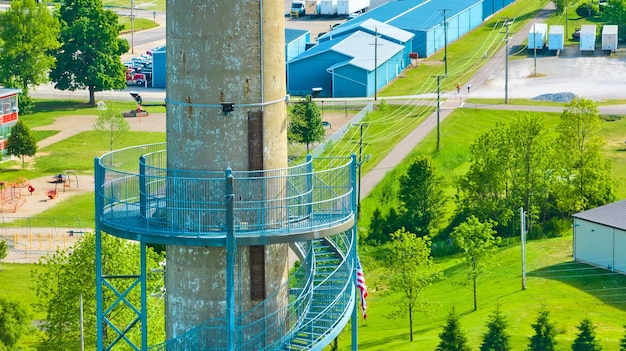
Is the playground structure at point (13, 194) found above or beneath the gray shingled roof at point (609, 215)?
beneath

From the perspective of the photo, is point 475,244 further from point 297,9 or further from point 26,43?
point 297,9

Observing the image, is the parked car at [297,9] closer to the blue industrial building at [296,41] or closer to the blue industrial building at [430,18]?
the blue industrial building at [430,18]

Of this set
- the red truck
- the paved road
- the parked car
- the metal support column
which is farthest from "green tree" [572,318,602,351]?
the parked car

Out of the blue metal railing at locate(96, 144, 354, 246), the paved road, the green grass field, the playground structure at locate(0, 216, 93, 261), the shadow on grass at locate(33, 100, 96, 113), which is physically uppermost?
the blue metal railing at locate(96, 144, 354, 246)

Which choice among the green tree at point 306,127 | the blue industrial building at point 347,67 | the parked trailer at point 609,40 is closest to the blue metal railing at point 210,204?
the green tree at point 306,127

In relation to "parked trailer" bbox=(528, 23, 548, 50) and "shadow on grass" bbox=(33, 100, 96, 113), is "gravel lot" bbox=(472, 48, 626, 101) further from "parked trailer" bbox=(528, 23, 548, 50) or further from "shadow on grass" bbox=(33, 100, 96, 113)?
"shadow on grass" bbox=(33, 100, 96, 113)

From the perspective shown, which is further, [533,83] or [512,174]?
[533,83]

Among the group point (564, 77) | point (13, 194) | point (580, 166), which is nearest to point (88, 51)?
point (13, 194)
